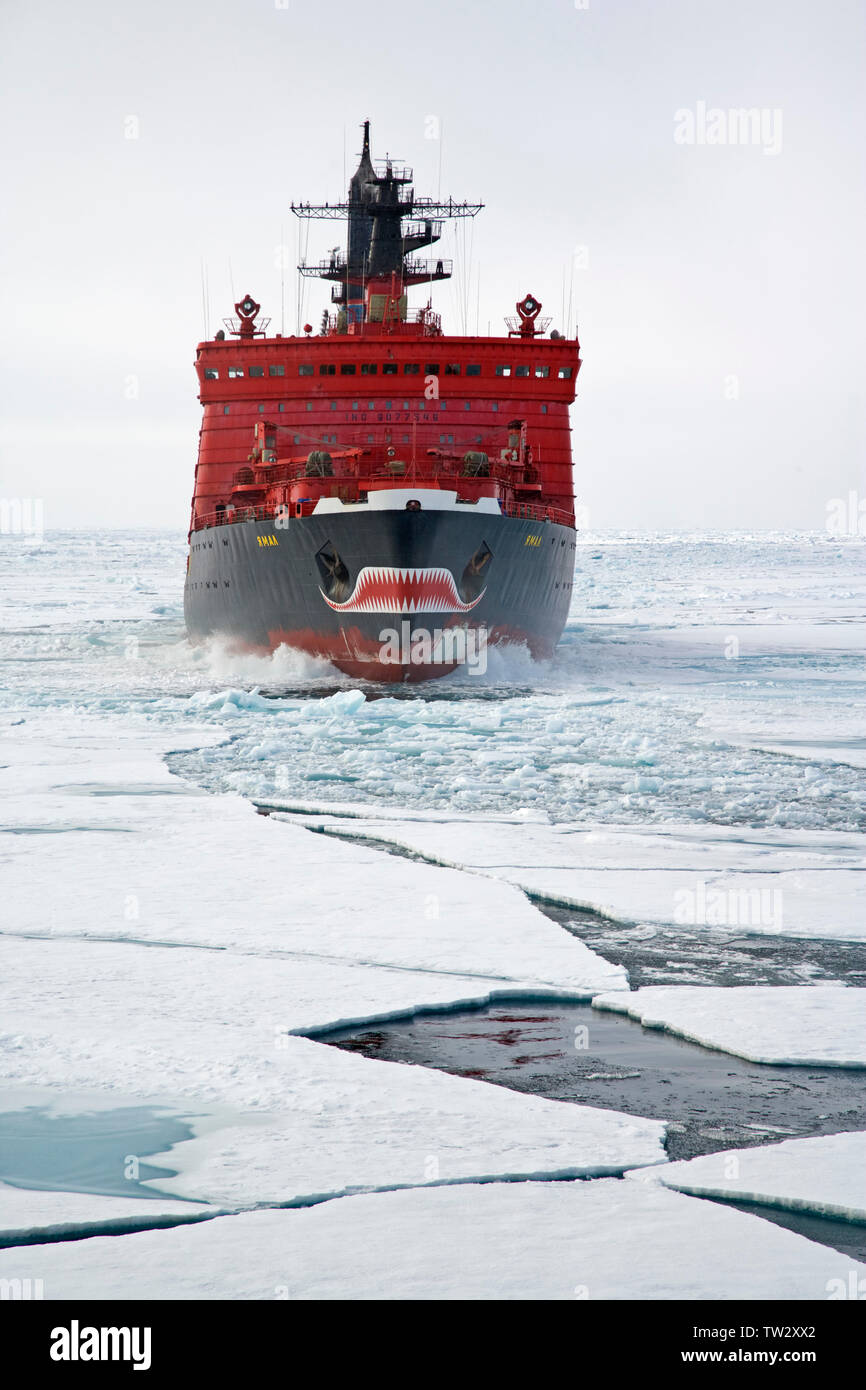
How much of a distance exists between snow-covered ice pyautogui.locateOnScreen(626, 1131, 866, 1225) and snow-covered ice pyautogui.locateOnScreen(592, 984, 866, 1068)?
831 millimetres

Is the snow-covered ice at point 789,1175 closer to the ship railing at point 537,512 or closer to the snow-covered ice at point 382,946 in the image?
the snow-covered ice at point 382,946

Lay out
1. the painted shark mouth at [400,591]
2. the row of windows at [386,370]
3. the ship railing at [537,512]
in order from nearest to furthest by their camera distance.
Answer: the painted shark mouth at [400,591] < the ship railing at [537,512] < the row of windows at [386,370]

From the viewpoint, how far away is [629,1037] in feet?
17.4

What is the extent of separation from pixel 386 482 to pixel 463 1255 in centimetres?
1781

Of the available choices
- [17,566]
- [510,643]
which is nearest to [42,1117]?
[510,643]

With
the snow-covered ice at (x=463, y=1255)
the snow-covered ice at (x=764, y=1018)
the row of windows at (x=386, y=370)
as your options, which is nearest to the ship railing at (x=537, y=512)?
the row of windows at (x=386, y=370)

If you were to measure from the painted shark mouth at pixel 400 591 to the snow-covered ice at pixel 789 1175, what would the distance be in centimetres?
1514

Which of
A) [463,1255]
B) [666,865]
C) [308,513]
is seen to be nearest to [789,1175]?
[463,1255]

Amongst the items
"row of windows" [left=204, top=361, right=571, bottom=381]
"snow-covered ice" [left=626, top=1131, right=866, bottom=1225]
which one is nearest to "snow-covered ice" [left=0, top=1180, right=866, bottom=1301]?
"snow-covered ice" [left=626, top=1131, right=866, bottom=1225]

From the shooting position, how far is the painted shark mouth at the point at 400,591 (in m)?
18.9

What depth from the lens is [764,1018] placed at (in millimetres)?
5402

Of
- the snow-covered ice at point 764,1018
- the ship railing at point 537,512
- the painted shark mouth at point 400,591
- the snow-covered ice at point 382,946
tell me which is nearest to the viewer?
the snow-covered ice at point 382,946

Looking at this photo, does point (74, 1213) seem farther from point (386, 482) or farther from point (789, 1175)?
point (386, 482)

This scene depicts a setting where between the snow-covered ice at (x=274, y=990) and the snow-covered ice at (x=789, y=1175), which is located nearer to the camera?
the snow-covered ice at (x=789, y=1175)
